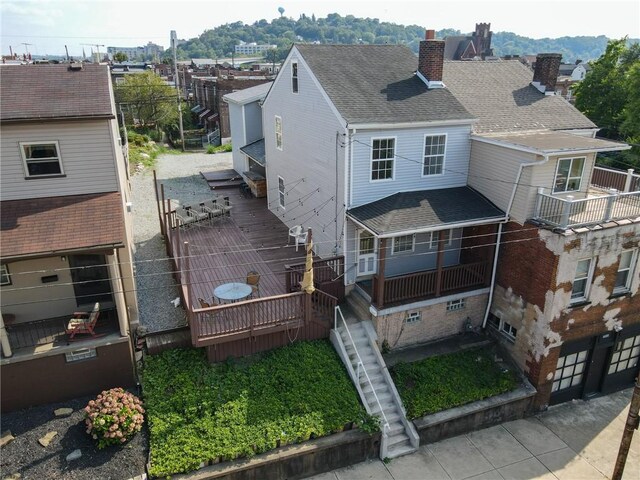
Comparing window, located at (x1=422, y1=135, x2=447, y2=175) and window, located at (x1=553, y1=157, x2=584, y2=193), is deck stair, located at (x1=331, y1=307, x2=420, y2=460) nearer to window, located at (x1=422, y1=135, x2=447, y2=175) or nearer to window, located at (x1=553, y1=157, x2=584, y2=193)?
window, located at (x1=422, y1=135, x2=447, y2=175)

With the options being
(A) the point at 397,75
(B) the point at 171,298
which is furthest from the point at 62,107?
(A) the point at 397,75

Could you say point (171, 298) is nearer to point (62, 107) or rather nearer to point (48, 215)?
point (48, 215)

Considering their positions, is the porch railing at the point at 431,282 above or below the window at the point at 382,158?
below

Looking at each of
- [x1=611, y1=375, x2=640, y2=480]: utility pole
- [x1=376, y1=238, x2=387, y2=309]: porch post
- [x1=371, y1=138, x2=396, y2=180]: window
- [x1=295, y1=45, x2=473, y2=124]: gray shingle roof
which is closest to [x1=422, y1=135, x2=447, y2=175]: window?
[x1=295, y1=45, x2=473, y2=124]: gray shingle roof

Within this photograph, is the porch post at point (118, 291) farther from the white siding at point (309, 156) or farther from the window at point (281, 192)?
the window at point (281, 192)

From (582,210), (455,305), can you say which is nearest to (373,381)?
(455,305)

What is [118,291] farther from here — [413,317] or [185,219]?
[185,219]

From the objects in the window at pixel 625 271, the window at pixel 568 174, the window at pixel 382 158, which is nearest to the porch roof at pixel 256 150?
the window at pixel 382 158
